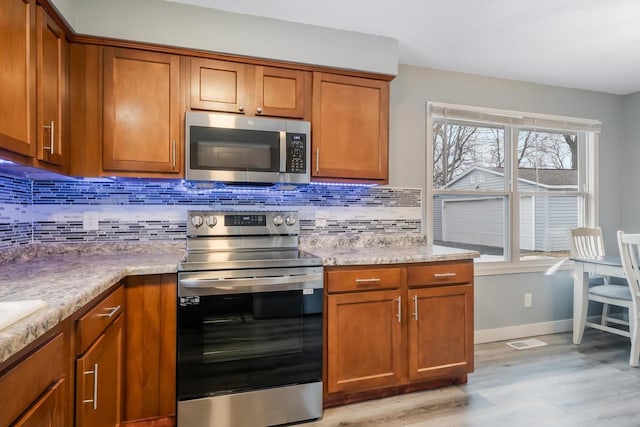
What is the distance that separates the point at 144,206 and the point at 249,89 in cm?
100

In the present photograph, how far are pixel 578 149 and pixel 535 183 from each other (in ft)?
2.28

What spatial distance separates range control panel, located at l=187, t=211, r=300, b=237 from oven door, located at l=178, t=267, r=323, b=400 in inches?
21.3

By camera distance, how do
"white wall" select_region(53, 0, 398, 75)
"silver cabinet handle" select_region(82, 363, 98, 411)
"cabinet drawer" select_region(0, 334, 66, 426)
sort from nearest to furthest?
1. "cabinet drawer" select_region(0, 334, 66, 426)
2. "silver cabinet handle" select_region(82, 363, 98, 411)
3. "white wall" select_region(53, 0, 398, 75)

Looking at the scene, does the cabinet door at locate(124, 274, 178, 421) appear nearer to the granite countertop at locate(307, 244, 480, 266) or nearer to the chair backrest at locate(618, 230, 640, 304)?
the granite countertop at locate(307, 244, 480, 266)

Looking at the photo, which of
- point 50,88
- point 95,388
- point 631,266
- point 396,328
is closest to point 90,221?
point 50,88

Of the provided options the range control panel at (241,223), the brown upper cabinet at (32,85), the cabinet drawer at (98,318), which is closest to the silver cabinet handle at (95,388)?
the cabinet drawer at (98,318)

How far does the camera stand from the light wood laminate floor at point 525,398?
2.02 meters

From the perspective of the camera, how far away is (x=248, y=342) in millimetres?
1922

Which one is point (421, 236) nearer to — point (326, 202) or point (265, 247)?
point (326, 202)

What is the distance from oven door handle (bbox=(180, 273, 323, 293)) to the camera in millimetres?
1826

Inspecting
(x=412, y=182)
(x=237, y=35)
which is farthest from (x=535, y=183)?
(x=237, y=35)

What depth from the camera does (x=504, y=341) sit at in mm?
3240

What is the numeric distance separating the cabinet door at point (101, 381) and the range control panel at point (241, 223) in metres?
0.75

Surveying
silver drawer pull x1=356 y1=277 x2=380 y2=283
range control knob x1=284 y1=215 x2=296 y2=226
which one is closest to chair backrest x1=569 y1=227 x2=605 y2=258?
silver drawer pull x1=356 y1=277 x2=380 y2=283
